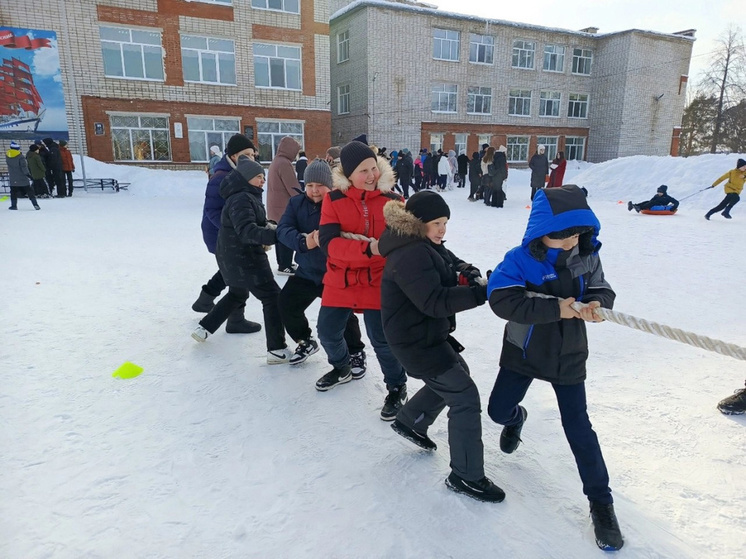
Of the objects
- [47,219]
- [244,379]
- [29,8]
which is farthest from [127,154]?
[244,379]

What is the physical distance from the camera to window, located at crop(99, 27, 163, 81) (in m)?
21.1

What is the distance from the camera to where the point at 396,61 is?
27.5m

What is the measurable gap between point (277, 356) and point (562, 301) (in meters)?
2.56

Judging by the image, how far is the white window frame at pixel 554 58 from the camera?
3269 centimetres

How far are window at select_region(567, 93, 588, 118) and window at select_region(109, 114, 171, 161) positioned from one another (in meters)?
26.7

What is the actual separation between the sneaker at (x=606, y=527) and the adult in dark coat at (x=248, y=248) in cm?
254

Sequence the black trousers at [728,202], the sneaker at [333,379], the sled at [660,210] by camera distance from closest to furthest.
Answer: the sneaker at [333,379], the black trousers at [728,202], the sled at [660,210]

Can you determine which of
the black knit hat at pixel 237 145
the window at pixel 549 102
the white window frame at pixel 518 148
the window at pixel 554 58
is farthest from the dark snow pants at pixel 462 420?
the window at pixel 554 58

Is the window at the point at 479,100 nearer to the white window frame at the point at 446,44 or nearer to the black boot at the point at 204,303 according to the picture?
the white window frame at the point at 446,44

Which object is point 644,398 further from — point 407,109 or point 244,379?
point 407,109

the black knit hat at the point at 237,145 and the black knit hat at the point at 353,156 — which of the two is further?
the black knit hat at the point at 237,145

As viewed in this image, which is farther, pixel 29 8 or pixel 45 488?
pixel 29 8

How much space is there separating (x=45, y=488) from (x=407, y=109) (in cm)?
2810

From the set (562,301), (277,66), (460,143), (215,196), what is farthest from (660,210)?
(460,143)
